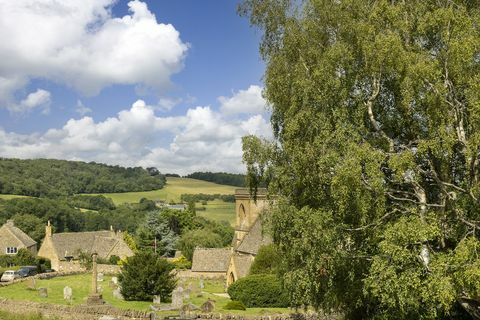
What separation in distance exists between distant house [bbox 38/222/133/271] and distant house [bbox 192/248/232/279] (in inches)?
767

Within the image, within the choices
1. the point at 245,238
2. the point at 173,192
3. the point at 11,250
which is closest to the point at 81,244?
the point at 11,250

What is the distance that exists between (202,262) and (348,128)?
41.1 meters

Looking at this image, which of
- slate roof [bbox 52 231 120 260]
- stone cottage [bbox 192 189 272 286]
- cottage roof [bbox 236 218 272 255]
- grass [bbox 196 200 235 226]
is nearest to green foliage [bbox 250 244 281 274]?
stone cottage [bbox 192 189 272 286]

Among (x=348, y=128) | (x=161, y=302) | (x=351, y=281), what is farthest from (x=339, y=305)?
(x=161, y=302)

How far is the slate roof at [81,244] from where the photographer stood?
7294cm

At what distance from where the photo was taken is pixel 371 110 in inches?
733

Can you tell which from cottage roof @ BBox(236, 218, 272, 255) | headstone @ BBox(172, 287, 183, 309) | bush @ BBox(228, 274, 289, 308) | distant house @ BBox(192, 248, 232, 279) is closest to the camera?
headstone @ BBox(172, 287, 183, 309)

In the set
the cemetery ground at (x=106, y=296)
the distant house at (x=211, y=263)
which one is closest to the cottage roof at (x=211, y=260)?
the distant house at (x=211, y=263)

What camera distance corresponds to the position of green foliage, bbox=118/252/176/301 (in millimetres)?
33906

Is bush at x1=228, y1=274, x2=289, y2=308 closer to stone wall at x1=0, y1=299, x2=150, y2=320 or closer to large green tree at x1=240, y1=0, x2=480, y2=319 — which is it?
stone wall at x1=0, y1=299, x2=150, y2=320

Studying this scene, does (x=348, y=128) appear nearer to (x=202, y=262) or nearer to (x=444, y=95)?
(x=444, y=95)

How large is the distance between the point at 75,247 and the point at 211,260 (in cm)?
2815

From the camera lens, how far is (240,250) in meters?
46.9

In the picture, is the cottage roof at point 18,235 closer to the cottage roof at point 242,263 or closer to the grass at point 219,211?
the cottage roof at point 242,263
